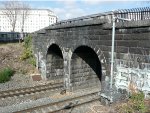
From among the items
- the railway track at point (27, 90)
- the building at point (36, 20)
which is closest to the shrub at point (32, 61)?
the railway track at point (27, 90)

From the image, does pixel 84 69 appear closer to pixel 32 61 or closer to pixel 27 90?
pixel 27 90

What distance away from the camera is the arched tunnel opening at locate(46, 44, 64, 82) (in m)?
22.1

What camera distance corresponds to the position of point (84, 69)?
18.4 metres

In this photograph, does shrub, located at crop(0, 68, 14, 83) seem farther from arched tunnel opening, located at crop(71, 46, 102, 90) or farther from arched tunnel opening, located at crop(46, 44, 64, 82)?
arched tunnel opening, located at crop(71, 46, 102, 90)

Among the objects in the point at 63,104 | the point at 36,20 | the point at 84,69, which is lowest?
the point at 63,104

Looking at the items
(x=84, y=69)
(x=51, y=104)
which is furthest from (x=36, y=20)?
(x=51, y=104)

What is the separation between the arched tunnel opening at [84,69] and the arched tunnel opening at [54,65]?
13.2 feet

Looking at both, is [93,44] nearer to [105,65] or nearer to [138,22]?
[105,65]

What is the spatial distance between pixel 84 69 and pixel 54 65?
475cm

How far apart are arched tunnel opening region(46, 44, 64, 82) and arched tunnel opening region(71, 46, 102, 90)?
13.2 ft

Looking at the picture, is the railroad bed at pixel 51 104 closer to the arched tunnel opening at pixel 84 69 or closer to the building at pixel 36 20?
the arched tunnel opening at pixel 84 69

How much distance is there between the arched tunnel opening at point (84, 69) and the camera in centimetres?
1762

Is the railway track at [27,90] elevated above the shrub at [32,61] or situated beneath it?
situated beneath

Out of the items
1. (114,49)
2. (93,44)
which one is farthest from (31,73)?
(114,49)
